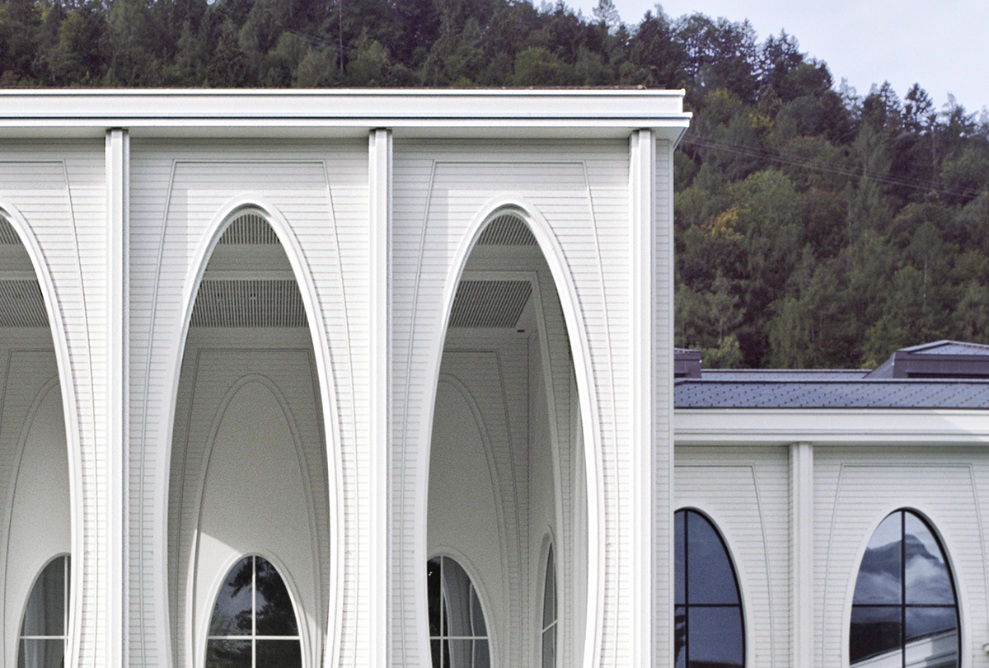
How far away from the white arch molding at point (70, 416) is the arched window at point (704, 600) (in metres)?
8.71

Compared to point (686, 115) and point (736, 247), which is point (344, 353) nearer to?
point (686, 115)

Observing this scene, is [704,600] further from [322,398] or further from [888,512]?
[322,398]

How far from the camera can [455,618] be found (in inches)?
992

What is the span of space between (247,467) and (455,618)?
4.25 metres

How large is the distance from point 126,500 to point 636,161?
7165 millimetres

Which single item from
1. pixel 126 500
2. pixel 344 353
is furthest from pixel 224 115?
pixel 126 500

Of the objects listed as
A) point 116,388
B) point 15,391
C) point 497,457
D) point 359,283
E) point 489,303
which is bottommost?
point 497,457

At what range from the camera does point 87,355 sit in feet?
58.7

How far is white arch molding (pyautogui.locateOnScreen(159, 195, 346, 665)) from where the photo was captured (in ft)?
57.3

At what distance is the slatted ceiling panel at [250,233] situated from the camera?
20.2m

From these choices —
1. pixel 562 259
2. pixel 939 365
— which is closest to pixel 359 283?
pixel 562 259

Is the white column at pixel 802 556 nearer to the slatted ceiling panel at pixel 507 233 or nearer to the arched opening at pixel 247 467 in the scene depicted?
the slatted ceiling panel at pixel 507 233

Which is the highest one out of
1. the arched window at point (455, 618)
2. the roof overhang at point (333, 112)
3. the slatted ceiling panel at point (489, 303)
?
the roof overhang at point (333, 112)

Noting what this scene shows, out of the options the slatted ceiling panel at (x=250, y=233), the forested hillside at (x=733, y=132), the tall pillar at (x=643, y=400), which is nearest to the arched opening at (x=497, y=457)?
the slatted ceiling panel at (x=250, y=233)
